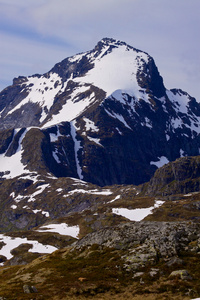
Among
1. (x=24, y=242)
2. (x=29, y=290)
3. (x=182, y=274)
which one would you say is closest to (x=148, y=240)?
(x=182, y=274)

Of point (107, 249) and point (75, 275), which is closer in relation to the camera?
point (75, 275)

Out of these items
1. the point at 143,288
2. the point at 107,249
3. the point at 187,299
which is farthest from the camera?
the point at 107,249

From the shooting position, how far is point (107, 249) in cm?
6894

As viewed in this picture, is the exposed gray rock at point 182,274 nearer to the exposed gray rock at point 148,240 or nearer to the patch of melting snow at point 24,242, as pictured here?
the exposed gray rock at point 148,240

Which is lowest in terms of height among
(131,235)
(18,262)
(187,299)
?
(18,262)

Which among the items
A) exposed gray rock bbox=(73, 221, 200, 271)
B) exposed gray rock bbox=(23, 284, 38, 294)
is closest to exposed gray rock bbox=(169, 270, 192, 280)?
exposed gray rock bbox=(73, 221, 200, 271)

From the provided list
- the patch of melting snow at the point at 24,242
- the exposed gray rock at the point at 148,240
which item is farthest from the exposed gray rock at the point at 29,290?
the patch of melting snow at the point at 24,242

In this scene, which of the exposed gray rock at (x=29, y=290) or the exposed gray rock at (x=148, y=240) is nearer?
the exposed gray rock at (x=29, y=290)

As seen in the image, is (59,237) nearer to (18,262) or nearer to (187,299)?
(18,262)

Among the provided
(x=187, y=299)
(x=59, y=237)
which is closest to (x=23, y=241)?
(x=59, y=237)

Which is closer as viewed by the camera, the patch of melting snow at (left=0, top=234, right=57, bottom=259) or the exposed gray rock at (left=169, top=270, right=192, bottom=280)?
the exposed gray rock at (left=169, top=270, right=192, bottom=280)

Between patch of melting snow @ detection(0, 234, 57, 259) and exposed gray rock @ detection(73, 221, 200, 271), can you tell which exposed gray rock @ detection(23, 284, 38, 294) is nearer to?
exposed gray rock @ detection(73, 221, 200, 271)

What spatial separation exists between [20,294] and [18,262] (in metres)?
118

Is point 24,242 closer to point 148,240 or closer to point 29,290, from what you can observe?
point 148,240
